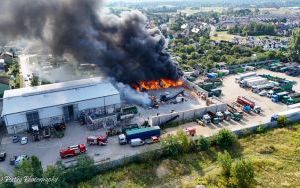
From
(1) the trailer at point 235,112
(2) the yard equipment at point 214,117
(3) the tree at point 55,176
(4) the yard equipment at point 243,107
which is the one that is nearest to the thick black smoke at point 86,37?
(4) the yard equipment at point 243,107

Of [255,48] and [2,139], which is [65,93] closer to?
[2,139]

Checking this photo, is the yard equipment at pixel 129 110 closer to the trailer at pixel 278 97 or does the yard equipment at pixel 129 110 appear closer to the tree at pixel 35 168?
the tree at pixel 35 168

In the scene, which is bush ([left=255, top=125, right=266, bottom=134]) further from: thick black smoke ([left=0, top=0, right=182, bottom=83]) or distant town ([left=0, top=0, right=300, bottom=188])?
thick black smoke ([left=0, top=0, right=182, bottom=83])

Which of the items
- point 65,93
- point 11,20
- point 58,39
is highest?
point 11,20

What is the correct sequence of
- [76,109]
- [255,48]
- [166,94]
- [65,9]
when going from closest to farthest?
[76,109] → [166,94] → [65,9] → [255,48]

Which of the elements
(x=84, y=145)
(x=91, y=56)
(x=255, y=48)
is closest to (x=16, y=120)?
(x=84, y=145)

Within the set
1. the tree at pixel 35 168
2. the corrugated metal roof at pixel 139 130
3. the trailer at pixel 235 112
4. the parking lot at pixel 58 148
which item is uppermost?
the tree at pixel 35 168

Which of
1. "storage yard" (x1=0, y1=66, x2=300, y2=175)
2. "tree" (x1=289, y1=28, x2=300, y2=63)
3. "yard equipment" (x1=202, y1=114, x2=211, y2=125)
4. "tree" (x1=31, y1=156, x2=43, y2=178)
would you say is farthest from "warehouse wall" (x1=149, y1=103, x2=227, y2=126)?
"tree" (x1=289, y1=28, x2=300, y2=63)
